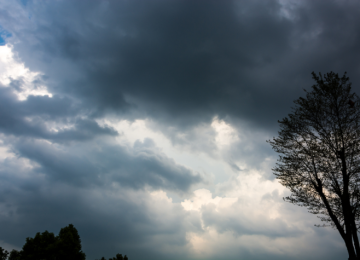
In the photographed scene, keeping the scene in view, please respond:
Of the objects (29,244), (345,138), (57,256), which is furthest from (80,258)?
(345,138)

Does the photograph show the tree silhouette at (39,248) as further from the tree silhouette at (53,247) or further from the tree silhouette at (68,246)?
the tree silhouette at (68,246)

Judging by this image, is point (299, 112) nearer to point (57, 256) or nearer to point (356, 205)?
point (356, 205)

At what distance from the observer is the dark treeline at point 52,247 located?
5700cm

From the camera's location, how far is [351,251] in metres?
12.5

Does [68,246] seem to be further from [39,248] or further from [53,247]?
[39,248]

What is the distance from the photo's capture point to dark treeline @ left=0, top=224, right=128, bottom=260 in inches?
2244

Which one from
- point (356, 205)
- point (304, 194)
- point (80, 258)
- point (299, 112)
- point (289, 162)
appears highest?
point (299, 112)

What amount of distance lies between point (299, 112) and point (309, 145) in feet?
8.79

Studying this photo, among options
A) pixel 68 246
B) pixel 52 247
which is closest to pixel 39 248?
pixel 52 247

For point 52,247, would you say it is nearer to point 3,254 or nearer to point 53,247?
point 53,247

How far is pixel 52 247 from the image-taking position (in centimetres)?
5691

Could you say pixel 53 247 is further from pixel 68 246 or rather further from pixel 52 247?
pixel 68 246

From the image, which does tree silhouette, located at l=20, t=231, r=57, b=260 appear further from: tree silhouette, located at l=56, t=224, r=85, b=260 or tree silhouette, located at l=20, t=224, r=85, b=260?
tree silhouette, located at l=56, t=224, r=85, b=260

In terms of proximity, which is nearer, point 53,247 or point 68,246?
point 53,247
